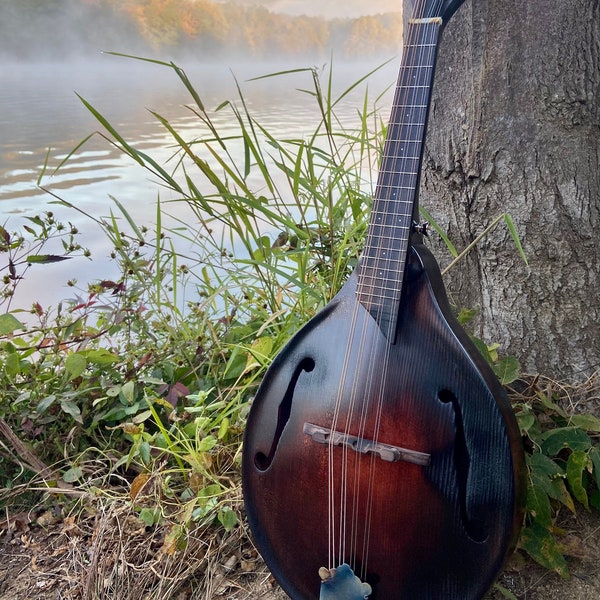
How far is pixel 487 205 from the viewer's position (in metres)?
1.07

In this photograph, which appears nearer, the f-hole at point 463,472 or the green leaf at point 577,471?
the f-hole at point 463,472

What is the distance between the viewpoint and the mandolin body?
2.35ft

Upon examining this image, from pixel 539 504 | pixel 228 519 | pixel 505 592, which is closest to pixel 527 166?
pixel 539 504

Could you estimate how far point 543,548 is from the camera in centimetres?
89

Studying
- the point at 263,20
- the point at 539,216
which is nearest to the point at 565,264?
the point at 539,216

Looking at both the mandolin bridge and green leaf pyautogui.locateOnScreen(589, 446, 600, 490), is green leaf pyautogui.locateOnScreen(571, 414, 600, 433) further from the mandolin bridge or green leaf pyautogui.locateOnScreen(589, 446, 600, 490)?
the mandolin bridge

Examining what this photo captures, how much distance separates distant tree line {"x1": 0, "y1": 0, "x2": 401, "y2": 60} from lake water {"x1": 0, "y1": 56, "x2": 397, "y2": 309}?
0.35ft

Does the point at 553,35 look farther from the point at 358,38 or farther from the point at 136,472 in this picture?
the point at 358,38

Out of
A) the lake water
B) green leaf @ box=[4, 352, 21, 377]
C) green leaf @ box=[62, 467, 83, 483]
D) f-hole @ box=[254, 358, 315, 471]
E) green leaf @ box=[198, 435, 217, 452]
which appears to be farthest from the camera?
the lake water

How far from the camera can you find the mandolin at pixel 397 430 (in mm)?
718

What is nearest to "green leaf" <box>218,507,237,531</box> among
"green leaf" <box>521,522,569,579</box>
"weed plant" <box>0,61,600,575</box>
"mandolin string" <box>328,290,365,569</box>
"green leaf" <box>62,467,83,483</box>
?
"weed plant" <box>0,61,600,575</box>

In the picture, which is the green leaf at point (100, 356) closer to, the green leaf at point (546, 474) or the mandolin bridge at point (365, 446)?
the mandolin bridge at point (365, 446)

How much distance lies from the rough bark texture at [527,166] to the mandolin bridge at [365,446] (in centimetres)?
48

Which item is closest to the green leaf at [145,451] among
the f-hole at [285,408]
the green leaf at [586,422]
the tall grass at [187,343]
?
the tall grass at [187,343]
